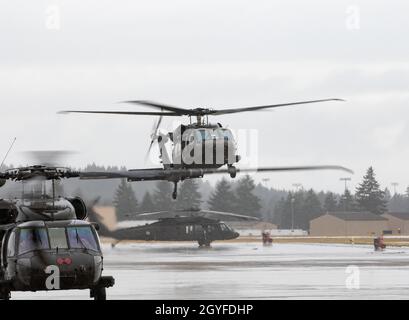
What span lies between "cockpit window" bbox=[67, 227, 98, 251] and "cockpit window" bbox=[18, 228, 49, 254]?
0.63 m

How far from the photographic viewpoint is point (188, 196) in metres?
132

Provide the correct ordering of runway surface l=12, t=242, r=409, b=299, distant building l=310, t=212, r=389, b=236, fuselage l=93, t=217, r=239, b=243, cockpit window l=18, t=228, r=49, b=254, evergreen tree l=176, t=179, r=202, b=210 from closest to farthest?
cockpit window l=18, t=228, r=49, b=254
runway surface l=12, t=242, r=409, b=299
fuselage l=93, t=217, r=239, b=243
evergreen tree l=176, t=179, r=202, b=210
distant building l=310, t=212, r=389, b=236

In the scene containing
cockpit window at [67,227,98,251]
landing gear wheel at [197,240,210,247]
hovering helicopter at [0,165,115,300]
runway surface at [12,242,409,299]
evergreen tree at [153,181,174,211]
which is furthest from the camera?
evergreen tree at [153,181,174,211]

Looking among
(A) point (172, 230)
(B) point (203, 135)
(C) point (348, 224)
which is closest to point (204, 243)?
(A) point (172, 230)

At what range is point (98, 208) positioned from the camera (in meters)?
46.5

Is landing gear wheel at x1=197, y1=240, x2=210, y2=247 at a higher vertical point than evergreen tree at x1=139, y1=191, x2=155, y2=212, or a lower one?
lower

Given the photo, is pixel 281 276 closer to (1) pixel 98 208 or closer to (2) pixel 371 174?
(1) pixel 98 208

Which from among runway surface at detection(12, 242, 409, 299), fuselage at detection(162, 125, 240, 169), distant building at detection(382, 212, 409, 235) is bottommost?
distant building at detection(382, 212, 409, 235)

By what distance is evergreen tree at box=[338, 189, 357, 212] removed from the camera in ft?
554

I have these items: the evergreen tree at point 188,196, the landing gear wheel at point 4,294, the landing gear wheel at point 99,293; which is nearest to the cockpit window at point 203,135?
the landing gear wheel at point 99,293

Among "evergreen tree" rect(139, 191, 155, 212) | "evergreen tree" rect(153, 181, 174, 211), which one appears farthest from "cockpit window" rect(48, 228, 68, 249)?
"evergreen tree" rect(153, 181, 174, 211)


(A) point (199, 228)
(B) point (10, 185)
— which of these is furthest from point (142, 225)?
(B) point (10, 185)

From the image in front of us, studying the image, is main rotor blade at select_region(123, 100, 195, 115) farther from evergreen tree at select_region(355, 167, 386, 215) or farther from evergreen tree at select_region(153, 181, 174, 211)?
evergreen tree at select_region(355, 167, 386, 215)

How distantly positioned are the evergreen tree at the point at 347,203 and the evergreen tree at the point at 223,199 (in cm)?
3628
